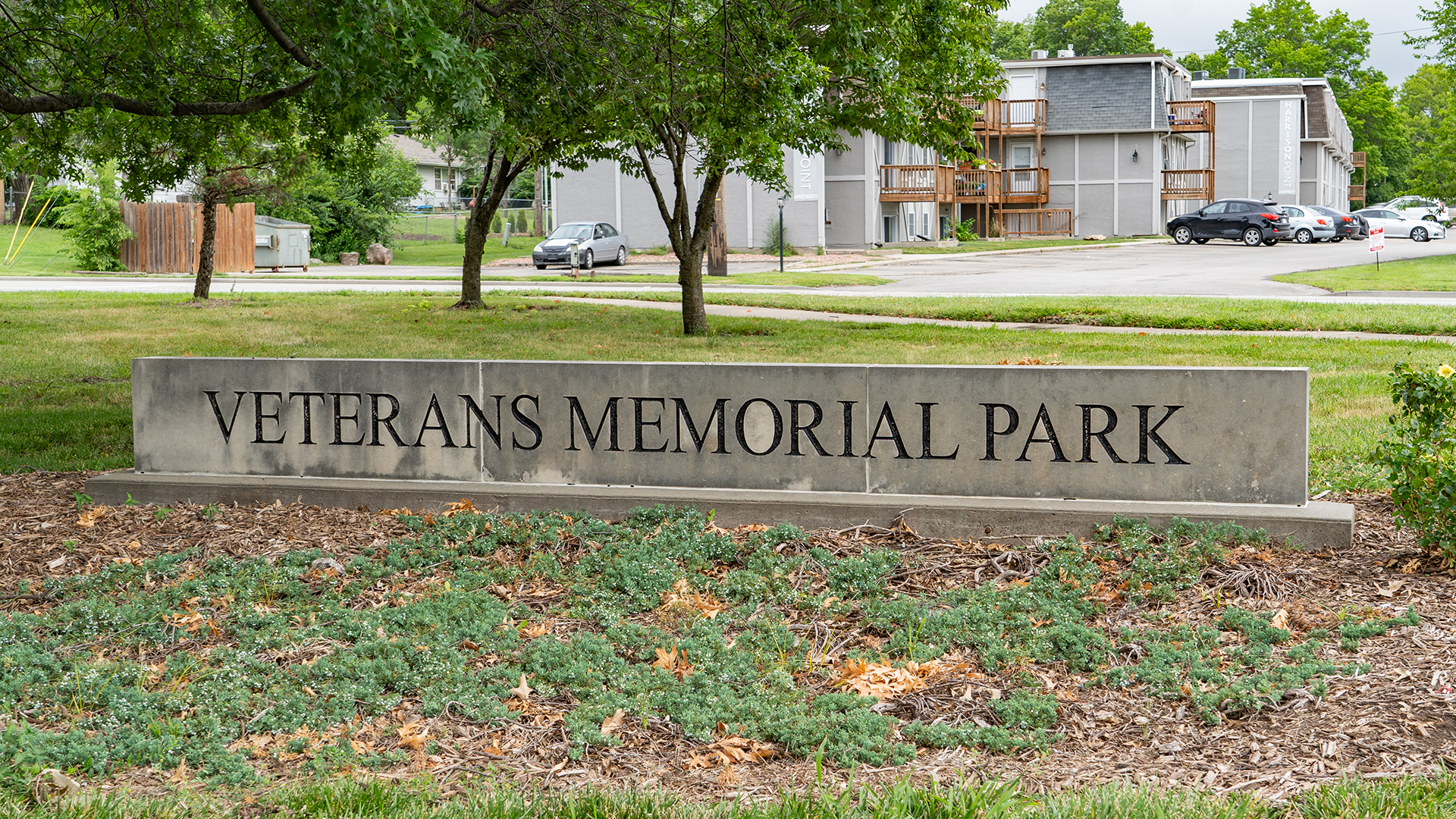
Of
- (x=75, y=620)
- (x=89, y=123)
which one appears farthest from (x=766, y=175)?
(x=75, y=620)

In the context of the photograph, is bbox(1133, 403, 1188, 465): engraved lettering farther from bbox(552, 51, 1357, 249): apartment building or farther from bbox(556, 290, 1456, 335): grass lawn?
bbox(552, 51, 1357, 249): apartment building

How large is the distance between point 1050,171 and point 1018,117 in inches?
110

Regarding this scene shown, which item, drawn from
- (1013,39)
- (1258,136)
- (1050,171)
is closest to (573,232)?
(1050,171)

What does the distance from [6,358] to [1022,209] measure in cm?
4419

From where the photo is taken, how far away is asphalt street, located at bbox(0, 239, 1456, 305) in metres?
21.8

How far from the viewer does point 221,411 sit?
23.0 ft

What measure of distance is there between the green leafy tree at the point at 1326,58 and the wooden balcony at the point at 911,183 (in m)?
44.8

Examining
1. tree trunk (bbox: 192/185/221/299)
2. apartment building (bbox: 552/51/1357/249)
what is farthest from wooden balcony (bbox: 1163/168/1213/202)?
tree trunk (bbox: 192/185/221/299)

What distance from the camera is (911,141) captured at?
13.3m

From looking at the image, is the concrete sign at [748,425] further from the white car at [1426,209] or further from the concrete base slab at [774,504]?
the white car at [1426,209]

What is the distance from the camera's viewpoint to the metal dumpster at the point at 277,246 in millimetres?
35656

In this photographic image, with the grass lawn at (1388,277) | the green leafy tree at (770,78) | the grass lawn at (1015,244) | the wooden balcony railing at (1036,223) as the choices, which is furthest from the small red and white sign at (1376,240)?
the wooden balcony railing at (1036,223)

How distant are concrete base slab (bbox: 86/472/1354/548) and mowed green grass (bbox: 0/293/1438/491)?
3.80 ft

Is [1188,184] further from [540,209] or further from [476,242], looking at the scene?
[476,242]
